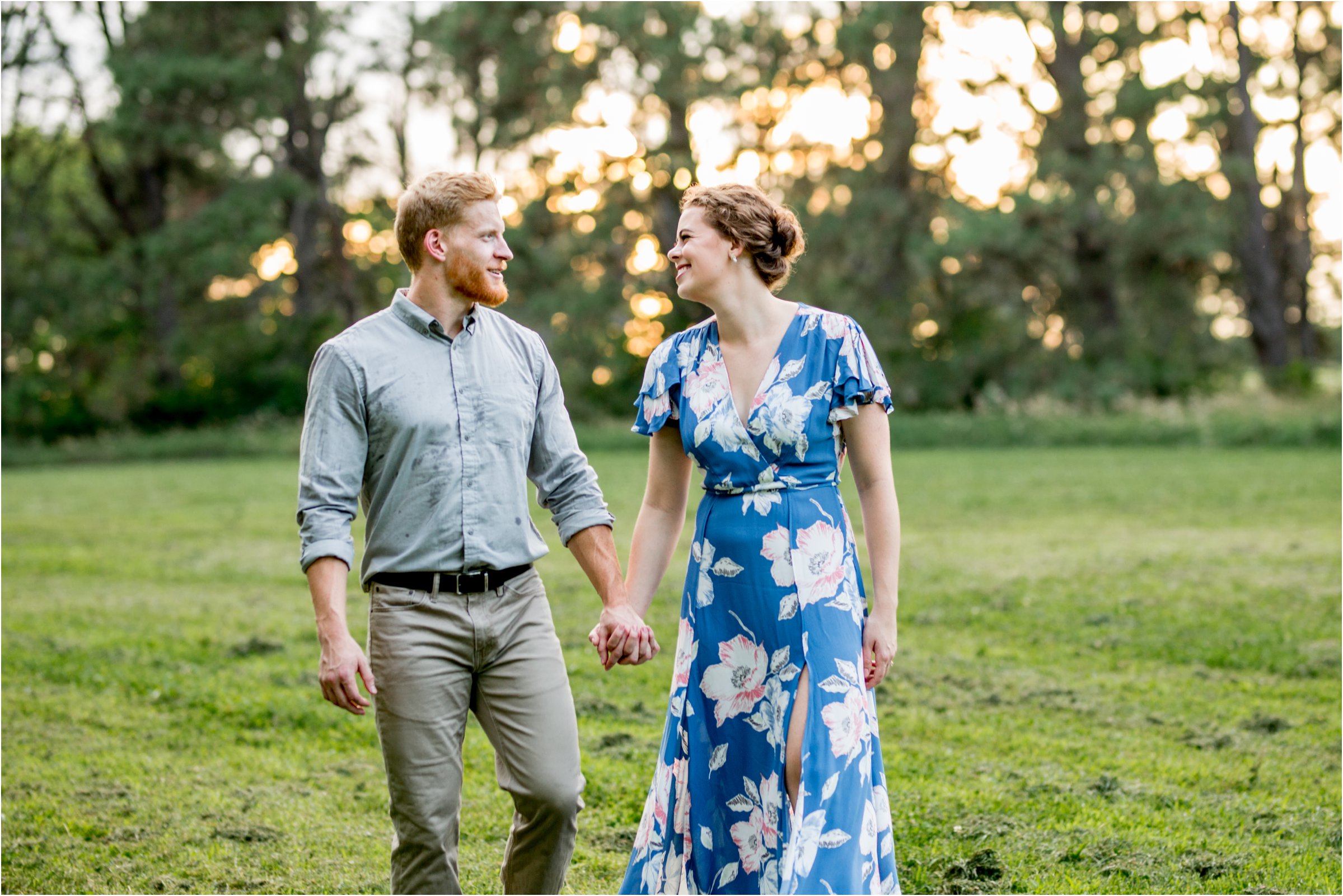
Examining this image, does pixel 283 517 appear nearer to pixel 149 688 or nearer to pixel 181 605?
pixel 181 605

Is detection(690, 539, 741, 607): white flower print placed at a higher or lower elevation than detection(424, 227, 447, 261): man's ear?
lower

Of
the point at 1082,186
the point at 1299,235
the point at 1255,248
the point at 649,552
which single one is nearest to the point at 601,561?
the point at 649,552

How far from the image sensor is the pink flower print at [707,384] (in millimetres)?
3416

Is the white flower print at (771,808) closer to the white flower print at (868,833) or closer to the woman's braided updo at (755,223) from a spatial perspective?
the white flower print at (868,833)

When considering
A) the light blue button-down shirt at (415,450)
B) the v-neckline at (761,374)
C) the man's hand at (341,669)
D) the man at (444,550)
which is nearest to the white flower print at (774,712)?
the man at (444,550)

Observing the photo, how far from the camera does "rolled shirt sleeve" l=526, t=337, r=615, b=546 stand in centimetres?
355

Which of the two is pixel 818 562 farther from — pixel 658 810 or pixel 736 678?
pixel 658 810

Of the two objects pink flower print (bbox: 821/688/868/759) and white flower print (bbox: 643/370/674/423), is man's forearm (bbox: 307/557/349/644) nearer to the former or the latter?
white flower print (bbox: 643/370/674/423)

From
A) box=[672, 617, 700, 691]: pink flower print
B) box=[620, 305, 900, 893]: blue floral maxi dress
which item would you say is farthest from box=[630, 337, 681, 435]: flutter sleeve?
box=[672, 617, 700, 691]: pink flower print

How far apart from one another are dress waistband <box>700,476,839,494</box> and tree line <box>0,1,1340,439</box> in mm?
25189

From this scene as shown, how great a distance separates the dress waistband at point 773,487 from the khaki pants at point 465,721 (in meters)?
0.55

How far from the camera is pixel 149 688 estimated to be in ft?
24.4

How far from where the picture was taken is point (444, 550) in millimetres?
3244

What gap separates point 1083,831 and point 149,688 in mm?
5221
